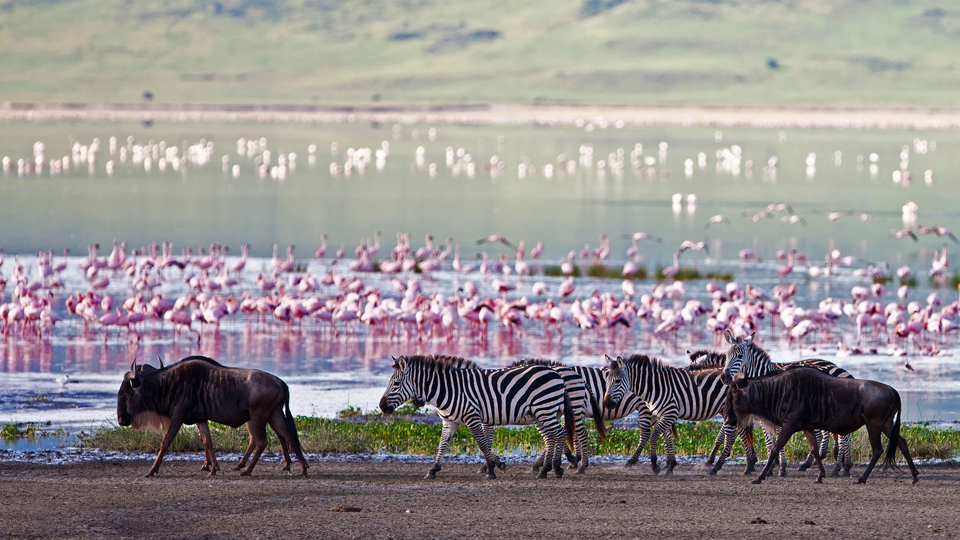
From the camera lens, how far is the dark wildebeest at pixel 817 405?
1123 cm

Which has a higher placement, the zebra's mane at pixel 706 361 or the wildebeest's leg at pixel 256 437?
the zebra's mane at pixel 706 361

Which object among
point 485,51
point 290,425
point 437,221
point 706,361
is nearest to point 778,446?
point 706,361

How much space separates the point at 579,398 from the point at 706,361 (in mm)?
1638

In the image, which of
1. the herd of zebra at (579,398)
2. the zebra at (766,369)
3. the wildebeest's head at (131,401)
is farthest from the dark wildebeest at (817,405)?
the wildebeest's head at (131,401)

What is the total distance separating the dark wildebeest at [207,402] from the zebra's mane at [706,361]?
363 centimetres

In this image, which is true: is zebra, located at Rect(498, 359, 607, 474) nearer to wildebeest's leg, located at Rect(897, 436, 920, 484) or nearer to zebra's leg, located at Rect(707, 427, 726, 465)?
zebra's leg, located at Rect(707, 427, 726, 465)

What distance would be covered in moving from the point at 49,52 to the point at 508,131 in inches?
2874

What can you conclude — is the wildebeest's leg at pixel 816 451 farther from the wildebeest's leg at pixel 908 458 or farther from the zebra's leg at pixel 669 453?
the zebra's leg at pixel 669 453

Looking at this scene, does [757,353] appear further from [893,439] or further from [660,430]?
[893,439]

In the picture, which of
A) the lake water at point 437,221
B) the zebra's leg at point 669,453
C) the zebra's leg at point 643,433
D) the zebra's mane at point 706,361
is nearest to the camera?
the zebra's leg at point 669,453

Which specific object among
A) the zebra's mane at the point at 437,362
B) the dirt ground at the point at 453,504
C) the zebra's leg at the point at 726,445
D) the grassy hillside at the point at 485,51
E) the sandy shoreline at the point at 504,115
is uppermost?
the grassy hillside at the point at 485,51

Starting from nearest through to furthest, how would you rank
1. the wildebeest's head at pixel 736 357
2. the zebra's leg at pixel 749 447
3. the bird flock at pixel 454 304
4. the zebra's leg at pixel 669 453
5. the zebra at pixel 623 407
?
1. the zebra's leg at pixel 749 447
2. the zebra's leg at pixel 669 453
3. the wildebeest's head at pixel 736 357
4. the zebra at pixel 623 407
5. the bird flock at pixel 454 304

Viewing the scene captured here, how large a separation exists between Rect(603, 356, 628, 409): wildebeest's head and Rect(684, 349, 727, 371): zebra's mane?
96 cm

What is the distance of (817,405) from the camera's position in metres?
11.3
